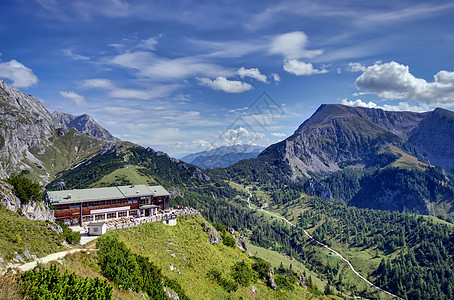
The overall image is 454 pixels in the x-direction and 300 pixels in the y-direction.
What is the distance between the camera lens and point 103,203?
74875 millimetres

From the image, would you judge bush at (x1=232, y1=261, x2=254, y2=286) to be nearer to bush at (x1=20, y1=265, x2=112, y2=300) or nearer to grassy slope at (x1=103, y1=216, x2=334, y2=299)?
grassy slope at (x1=103, y1=216, x2=334, y2=299)

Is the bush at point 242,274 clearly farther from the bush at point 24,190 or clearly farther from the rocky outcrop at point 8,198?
the bush at point 24,190

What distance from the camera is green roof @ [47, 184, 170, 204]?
233ft

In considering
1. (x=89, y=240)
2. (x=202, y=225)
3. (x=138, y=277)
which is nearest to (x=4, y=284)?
(x=138, y=277)

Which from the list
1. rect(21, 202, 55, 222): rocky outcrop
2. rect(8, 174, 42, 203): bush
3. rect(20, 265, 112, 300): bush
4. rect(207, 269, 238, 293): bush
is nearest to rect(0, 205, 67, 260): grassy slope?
rect(20, 265, 112, 300): bush

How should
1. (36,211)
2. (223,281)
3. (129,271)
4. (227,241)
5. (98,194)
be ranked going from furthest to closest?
(227,241) → (98,194) → (223,281) → (36,211) → (129,271)

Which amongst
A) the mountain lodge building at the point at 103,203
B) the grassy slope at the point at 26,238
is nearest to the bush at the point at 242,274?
the mountain lodge building at the point at 103,203

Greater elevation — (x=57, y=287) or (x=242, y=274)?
(x=57, y=287)

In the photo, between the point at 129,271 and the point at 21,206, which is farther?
the point at 21,206

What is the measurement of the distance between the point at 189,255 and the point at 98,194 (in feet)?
107

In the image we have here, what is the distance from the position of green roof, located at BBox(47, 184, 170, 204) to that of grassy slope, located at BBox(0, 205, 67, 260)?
26.6m

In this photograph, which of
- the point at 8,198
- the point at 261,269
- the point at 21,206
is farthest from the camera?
the point at 261,269

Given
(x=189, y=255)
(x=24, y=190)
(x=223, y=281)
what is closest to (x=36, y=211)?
(x=24, y=190)

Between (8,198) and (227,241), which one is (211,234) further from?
(8,198)
